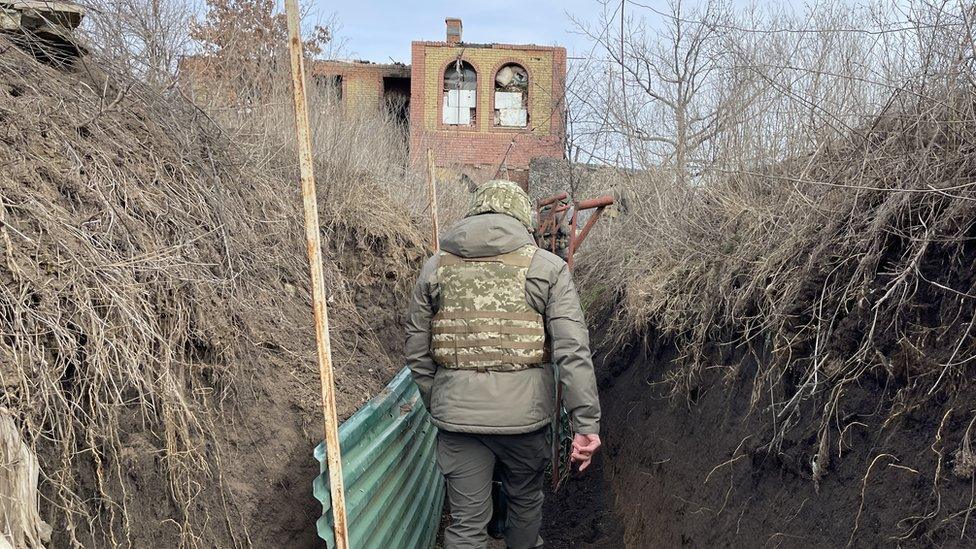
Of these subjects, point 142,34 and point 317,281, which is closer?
point 317,281

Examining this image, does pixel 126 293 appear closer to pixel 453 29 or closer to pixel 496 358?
pixel 496 358

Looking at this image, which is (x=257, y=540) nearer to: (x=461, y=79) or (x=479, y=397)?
(x=479, y=397)

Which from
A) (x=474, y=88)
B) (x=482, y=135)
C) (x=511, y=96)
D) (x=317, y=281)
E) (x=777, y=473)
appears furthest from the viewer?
(x=511, y=96)

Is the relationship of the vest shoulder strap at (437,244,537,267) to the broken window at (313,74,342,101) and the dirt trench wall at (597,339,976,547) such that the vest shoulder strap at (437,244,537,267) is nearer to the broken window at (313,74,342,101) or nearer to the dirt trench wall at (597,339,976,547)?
the dirt trench wall at (597,339,976,547)

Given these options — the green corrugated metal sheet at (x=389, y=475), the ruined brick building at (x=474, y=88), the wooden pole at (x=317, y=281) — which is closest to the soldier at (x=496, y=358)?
the green corrugated metal sheet at (x=389, y=475)

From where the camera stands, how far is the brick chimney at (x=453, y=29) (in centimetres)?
2672

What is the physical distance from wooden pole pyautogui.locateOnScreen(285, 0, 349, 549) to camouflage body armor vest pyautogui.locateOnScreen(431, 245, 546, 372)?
949mm

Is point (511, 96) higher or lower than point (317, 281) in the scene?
higher

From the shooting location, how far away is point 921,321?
9.46 ft

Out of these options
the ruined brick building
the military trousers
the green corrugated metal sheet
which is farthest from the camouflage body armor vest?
the ruined brick building

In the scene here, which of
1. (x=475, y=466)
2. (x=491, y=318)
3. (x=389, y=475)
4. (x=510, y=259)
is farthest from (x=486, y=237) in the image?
(x=389, y=475)

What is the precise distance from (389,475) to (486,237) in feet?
4.59

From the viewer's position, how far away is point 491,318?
373 centimetres

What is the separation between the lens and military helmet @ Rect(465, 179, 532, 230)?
12.9 ft
